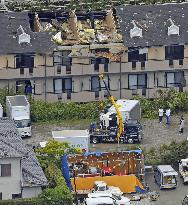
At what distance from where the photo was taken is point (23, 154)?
255 feet

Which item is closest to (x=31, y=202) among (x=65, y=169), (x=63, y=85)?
(x=65, y=169)

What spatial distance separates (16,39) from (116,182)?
18.1m

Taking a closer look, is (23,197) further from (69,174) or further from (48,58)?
(48,58)

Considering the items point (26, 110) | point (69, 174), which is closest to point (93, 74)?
point (26, 110)

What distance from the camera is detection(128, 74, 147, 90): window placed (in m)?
96.8

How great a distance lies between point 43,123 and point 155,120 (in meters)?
7.66

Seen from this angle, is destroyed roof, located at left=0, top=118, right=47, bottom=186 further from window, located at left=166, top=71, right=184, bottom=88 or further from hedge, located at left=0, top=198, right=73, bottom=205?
window, located at left=166, top=71, right=184, bottom=88

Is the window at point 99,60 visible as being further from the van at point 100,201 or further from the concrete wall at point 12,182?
the van at point 100,201

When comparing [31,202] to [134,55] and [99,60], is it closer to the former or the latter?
[99,60]

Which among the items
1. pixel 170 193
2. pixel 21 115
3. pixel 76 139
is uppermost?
pixel 21 115

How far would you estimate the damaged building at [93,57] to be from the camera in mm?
95125

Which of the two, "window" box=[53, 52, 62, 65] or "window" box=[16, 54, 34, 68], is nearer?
"window" box=[16, 54, 34, 68]

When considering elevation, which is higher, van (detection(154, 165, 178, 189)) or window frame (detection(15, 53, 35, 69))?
window frame (detection(15, 53, 35, 69))

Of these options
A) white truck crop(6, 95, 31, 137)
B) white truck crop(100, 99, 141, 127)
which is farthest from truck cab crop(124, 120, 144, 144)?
white truck crop(6, 95, 31, 137)
